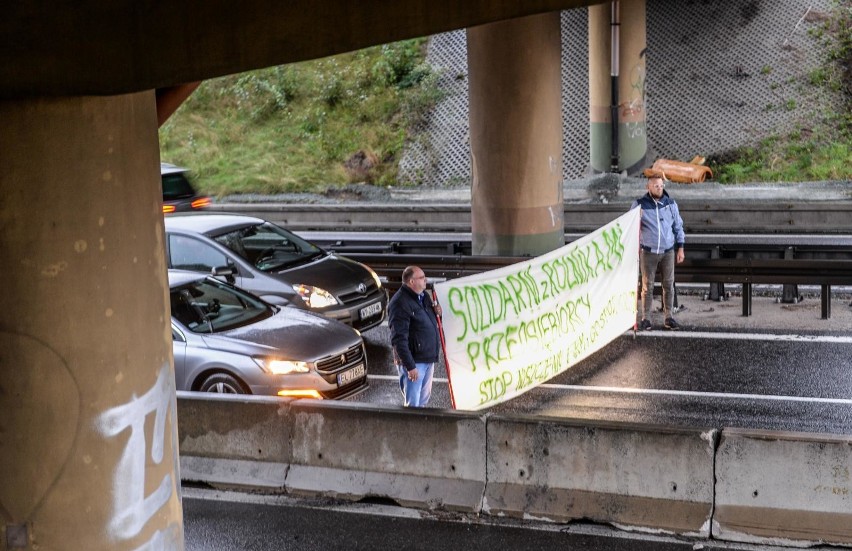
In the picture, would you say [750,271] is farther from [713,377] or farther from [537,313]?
[537,313]

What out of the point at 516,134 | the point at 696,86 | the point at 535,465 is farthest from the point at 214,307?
the point at 696,86

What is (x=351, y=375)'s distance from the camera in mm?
12250

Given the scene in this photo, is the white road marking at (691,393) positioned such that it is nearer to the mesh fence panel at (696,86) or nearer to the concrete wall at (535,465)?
the concrete wall at (535,465)

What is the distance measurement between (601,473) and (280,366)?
407 centimetres

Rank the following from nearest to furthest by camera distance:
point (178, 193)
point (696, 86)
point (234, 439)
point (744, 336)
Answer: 1. point (234, 439)
2. point (744, 336)
3. point (178, 193)
4. point (696, 86)

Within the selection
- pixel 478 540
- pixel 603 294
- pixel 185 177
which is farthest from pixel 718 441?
pixel 185 177

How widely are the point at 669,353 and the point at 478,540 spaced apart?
612 centimetres

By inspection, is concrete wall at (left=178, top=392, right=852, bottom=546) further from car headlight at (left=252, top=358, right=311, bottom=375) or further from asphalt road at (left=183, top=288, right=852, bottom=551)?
car headlight at (left=252, top=358, right=311, bottom=375)

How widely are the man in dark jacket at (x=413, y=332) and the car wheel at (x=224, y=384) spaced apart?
191 centimetres

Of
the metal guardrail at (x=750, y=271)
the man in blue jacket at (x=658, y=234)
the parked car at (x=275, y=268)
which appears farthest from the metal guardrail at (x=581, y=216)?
the parked car at (x=275, y=268)

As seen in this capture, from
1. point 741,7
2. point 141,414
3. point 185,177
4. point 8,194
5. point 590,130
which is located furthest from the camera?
point 741,7

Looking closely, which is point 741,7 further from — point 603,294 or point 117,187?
point 117,187

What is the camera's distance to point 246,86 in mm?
37125

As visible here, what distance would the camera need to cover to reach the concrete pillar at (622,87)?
2886 centimetres
